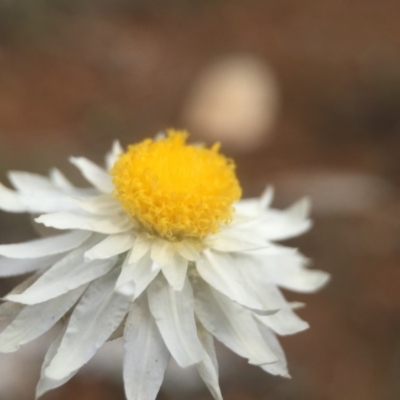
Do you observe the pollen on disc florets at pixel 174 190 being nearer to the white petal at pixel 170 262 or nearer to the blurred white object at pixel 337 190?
the white petal at pixel 170 262

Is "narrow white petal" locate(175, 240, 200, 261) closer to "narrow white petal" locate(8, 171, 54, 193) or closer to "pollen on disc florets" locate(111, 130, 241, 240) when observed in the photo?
"pollen on disc florets" locate(111, 130, 241, 240)

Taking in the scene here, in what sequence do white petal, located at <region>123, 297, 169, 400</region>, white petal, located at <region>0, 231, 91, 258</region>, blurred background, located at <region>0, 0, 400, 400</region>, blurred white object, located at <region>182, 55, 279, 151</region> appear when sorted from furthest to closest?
blurred white object, located at <region>182, 55, 279, 151</region> → blurred background, located at <region>0, 0, 400, 400</region> → white petal, located at <region>0, 231, 91, 258</region> → white petal, located at <region>123, 297, 169, 400</region>

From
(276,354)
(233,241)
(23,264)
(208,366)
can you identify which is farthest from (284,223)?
(23,264)

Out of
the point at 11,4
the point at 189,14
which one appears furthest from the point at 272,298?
the point at 189,14

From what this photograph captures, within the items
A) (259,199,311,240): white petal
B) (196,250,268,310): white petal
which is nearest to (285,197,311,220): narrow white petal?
(259,199,311,240): white petal

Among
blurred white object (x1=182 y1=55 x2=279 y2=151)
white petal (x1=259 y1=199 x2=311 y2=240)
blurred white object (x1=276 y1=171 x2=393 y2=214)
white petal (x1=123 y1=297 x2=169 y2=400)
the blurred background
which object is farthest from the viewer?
blurred white object (x1=182 y1=55 x2=279 y2=151)

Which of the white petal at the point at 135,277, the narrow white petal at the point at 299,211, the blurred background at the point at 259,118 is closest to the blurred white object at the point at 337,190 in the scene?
the blurred background at the point at 259,118

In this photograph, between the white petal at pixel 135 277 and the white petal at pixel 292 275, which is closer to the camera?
the white petal at pixel 135 277
